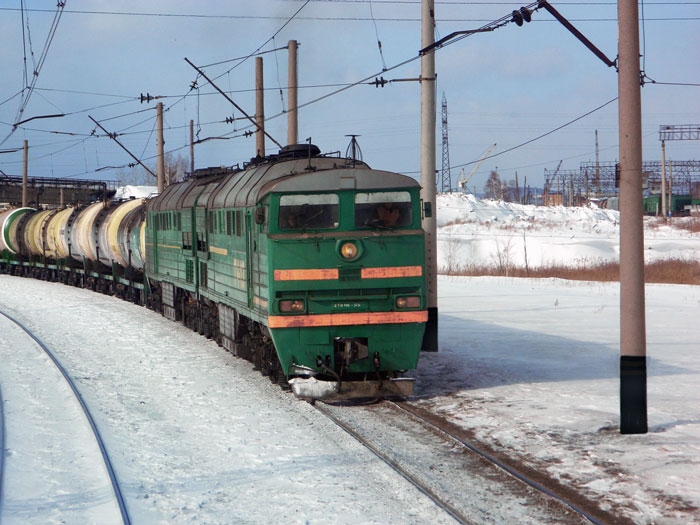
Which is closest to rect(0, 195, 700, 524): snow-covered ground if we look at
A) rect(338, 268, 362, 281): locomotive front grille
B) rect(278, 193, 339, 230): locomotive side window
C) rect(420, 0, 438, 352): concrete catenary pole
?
rect(420, 0, 438, 352): concrete catenary pole

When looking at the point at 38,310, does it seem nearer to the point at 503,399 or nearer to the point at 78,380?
the point at 78,380

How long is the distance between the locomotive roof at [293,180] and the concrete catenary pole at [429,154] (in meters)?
2.05

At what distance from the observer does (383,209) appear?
11.4 metres

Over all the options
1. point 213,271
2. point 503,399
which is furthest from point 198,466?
point 213,271

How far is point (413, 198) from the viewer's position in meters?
11.5

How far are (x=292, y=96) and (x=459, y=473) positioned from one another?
587 inches

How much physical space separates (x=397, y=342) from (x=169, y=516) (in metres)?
4.93

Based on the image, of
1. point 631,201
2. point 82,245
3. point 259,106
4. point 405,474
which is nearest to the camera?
point 405,474

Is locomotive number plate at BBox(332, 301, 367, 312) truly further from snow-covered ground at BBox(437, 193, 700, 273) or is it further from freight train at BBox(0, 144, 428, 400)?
snow-covered ground at BBox(437, 193, 700, 273)

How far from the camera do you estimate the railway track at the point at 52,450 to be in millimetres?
7383

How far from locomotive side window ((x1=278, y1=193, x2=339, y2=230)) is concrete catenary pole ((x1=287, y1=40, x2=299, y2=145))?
32.5ft

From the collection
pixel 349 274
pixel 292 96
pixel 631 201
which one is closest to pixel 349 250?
pixel 349 274

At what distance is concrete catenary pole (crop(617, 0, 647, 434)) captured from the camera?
31.4 ft

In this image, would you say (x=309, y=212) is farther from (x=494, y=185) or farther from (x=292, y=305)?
(x=494, y=185)
